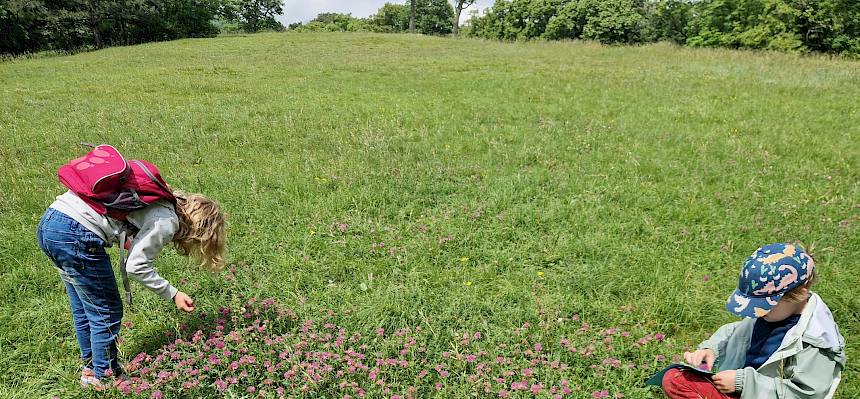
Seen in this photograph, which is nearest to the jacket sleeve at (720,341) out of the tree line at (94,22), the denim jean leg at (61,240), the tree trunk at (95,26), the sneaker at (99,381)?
the sneaker at (99,381)

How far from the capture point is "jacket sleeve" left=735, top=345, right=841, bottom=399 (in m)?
2.32

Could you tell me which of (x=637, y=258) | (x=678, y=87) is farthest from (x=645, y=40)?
(x=637, y=258)

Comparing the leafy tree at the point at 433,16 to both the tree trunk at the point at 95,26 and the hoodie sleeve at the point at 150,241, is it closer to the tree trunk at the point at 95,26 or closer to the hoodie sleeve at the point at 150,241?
the tree trunk at the point at 95,26

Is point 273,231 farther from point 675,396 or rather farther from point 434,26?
point 434,26

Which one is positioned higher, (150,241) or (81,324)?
(150,241)

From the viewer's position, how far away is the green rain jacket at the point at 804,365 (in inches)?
91.9

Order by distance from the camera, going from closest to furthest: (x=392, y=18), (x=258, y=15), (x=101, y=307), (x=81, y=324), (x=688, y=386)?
(x=688, y=386) < (x=101, y=307) < (x=81, y=324) < (x=258, y=15) < (x=392, y=18)

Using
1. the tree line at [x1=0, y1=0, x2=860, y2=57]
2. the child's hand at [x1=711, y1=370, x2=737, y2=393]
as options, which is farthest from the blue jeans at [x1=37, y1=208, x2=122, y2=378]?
the tree line at [x1=0, y1=0, x2=860, y2=57]

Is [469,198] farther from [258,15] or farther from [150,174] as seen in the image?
[258,15]

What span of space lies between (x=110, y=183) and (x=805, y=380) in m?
3.74

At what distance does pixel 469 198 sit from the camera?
6.31 m

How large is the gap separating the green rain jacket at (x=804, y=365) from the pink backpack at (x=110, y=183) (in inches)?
134

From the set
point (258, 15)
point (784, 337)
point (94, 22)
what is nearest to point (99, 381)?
point (784, 337)

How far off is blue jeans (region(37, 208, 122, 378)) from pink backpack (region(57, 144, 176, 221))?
20 centimetres
